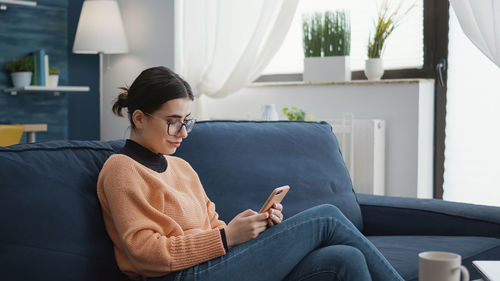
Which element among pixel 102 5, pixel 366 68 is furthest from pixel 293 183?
pixel 102 5

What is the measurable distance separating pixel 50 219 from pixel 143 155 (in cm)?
29

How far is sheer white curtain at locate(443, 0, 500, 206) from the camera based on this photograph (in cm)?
302

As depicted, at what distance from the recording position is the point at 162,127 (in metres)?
1.53

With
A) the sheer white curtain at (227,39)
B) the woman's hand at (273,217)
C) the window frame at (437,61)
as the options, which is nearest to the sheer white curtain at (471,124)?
the window frame at (437,61)

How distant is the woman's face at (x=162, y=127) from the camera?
153cm

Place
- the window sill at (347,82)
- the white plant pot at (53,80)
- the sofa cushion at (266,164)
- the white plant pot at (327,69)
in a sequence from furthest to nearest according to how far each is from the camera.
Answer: the white plant pot at (53,80) < the white plant pot at (327,69) < the window sill at (347,82) < the sofa cushion at (266,164)

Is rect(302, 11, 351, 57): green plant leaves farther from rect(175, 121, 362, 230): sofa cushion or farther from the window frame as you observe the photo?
rect(175, 121, 362, 230): sofa cushion

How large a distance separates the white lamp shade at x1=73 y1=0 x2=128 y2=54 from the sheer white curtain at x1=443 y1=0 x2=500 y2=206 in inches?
93.5

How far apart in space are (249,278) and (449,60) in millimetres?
2266

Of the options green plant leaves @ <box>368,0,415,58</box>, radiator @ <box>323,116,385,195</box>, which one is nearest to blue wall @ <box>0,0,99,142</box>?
radiator @ <box>323,116,385,195</box>

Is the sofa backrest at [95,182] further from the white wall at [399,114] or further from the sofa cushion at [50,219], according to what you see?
the white wall at [399,114]

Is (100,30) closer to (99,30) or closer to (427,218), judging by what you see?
(99,30)

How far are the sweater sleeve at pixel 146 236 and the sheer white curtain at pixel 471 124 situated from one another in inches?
83.3

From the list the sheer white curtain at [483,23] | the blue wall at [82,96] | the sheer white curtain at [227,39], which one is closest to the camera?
the sheer white curtain at [483,23]
